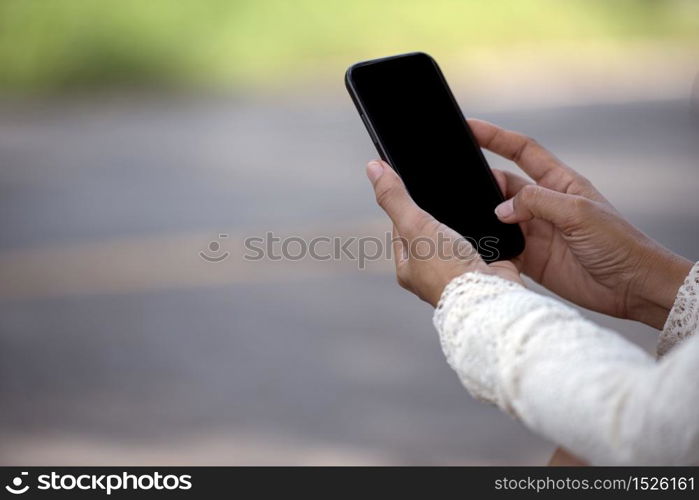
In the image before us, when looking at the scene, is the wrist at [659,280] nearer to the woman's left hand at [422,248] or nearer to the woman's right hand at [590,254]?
the woman's right hand at [590,254]

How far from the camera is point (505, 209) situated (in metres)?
1.44

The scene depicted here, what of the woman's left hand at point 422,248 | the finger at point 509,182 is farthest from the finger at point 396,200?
the finger at point 509,182

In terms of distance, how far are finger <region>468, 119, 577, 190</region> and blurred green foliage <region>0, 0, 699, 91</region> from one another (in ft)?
18.9

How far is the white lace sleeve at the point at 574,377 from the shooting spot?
2.63ft

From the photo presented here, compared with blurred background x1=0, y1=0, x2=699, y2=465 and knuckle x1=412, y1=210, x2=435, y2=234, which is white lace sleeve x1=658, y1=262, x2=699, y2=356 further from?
blurred background x1=0, y1=0, x2=699, y2=465

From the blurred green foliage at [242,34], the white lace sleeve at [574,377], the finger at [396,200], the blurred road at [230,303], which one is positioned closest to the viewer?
the white lace sleeve at [574,377]

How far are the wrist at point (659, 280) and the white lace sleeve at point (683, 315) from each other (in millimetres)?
49

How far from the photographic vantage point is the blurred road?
2631 mm

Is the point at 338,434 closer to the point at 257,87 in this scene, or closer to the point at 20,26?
the point at 257,87

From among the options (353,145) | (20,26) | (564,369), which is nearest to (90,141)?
(353,145)

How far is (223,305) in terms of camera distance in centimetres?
339

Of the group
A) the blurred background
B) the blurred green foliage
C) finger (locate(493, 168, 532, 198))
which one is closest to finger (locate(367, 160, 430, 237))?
finger (locate(493, 168, 532, 198))

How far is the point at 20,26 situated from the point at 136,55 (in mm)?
1030

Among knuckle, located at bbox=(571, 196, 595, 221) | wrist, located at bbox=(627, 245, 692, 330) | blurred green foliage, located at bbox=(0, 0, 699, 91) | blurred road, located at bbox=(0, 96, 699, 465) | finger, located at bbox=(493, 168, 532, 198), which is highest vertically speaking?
blurred green foliage, located at bbox=(0, 0, 699, 91)
